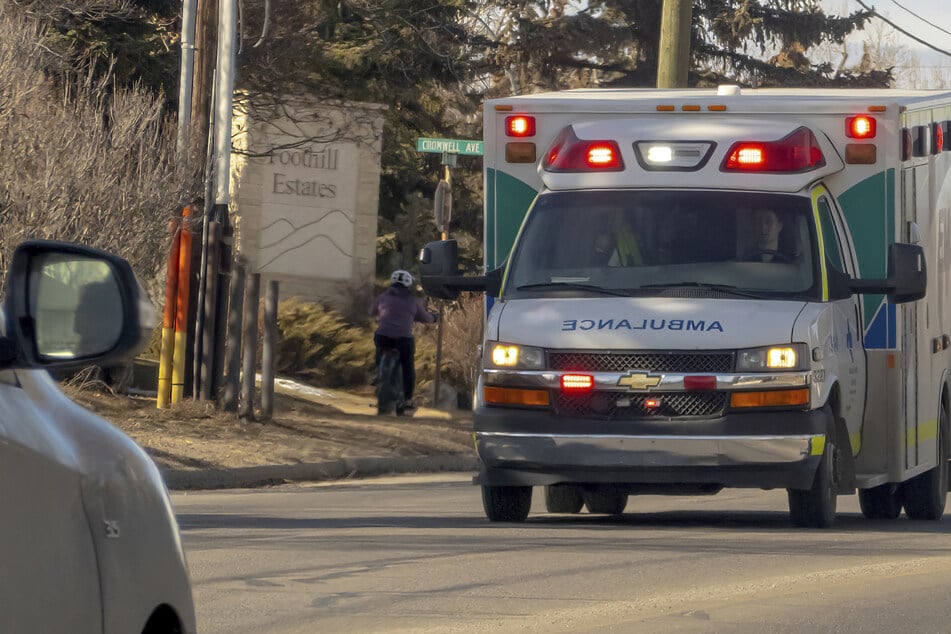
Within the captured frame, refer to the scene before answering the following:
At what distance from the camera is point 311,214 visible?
34281 mm

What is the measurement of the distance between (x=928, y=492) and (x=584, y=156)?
3.85 m

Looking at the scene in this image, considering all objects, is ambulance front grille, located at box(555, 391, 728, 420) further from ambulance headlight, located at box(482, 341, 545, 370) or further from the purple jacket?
the purple jacket

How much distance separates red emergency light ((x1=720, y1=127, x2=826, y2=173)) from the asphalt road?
225cm

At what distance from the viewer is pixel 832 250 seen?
11.4 meters

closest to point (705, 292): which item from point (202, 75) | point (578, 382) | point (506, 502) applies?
point (578, 382)

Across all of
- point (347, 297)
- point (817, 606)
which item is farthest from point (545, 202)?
point (347, 297)

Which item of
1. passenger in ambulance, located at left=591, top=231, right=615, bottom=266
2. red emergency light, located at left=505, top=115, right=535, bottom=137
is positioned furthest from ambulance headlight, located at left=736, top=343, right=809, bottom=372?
red emergency light, located at left=505, top=115, right=535, bottom=137

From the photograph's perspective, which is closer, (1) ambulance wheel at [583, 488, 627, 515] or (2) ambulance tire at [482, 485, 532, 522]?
(2) ambulance tire at [482, 485, 532, 522]

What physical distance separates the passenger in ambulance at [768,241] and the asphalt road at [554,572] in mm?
1678

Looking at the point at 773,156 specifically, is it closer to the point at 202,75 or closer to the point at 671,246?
the point at 671,246

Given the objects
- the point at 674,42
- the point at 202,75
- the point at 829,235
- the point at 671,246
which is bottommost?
the point at 671,246

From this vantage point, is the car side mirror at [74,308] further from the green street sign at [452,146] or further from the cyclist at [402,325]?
the cyclist at [402,325]

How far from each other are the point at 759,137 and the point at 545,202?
55.3 inches

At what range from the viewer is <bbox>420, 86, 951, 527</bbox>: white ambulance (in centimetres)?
1045
